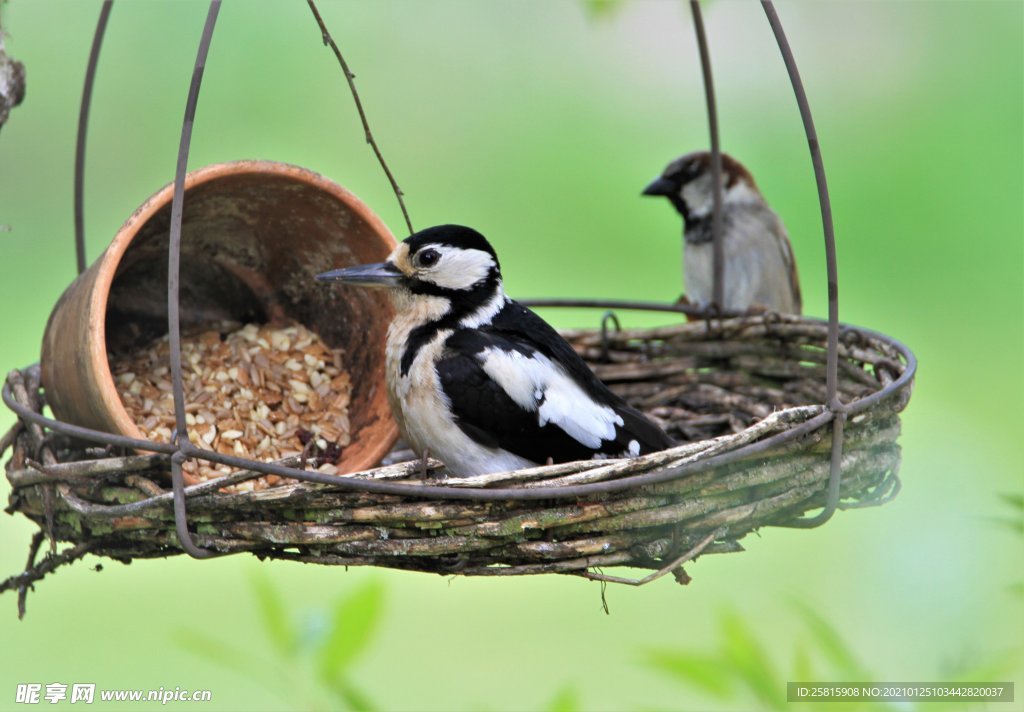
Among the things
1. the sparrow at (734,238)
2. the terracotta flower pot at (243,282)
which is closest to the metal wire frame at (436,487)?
the terracotta flower pot at (243,282)

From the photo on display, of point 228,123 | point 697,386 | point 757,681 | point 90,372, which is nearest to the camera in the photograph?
point 757,681

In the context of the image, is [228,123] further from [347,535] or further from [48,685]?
[347,535]

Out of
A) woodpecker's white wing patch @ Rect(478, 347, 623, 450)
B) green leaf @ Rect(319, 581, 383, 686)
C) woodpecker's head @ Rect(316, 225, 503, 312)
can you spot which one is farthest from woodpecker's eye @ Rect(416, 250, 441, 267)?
green leaf @ Rect(319, 581, 383, 686)

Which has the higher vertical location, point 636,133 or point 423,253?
point 636,133

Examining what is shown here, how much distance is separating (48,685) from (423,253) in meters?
1.25

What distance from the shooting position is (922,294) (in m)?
6.54

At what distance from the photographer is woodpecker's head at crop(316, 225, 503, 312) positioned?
2.68 m

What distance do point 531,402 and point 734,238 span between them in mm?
2399

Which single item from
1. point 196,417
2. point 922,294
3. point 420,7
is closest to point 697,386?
point 196,417

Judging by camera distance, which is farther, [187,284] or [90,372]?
[187,284]

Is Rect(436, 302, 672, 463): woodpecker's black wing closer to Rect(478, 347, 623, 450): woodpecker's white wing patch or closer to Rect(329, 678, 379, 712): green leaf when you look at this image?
Rect(478, 347, 623, 450): woodpecker's white wing patch

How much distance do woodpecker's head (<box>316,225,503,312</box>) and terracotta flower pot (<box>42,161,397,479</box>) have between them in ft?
0.71

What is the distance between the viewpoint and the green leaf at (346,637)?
5.78ft

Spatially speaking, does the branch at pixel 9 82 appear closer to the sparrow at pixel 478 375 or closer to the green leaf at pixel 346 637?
the sparrow at pixel 478 375
